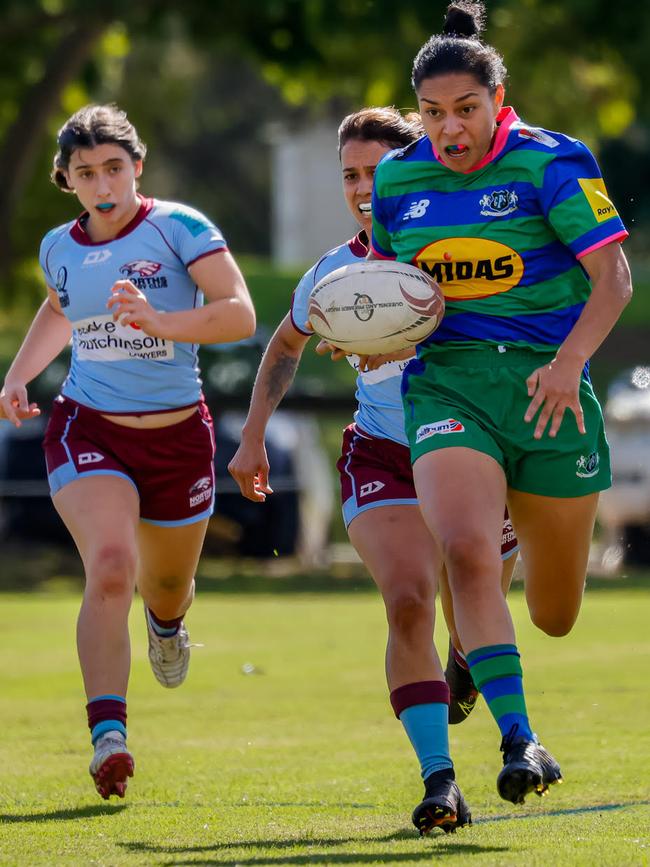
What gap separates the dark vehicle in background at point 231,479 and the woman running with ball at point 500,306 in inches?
489

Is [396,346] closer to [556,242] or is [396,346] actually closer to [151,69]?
[556,242]

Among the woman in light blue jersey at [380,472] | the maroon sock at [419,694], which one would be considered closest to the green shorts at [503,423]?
the woman in light blue jersey at [380,472]

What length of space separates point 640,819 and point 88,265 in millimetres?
2921

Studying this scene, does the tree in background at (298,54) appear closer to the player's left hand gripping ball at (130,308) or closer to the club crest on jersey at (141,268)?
the club crest on jersey at (141,268)

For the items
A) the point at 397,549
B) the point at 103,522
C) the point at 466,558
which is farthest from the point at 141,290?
the point at 466,558

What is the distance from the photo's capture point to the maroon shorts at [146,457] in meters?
6.37

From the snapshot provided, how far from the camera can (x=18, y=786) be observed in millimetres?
6250

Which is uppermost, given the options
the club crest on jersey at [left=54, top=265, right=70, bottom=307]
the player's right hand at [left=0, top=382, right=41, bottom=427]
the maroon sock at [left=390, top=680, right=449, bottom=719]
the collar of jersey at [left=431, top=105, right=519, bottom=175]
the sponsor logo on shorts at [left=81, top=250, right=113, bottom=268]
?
the collar of jersey at [left=431, top=105, right=519, bottom=175]

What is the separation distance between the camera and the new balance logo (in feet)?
17.3

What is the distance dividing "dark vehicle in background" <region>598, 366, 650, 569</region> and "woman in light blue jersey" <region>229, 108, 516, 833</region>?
40.6 feet

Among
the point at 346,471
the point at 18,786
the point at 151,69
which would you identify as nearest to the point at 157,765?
the point at 18,786

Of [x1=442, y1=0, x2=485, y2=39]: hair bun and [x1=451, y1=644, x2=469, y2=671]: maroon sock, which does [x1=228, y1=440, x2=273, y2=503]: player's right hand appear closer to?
[x1=451, y1=644, x2=469, y2=671]: maroon sock

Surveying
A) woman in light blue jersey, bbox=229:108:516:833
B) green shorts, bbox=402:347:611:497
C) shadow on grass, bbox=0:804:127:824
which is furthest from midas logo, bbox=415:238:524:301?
shadow on grass, bbox=0:804:127:824

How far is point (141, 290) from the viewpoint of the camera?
6414 millimetres
